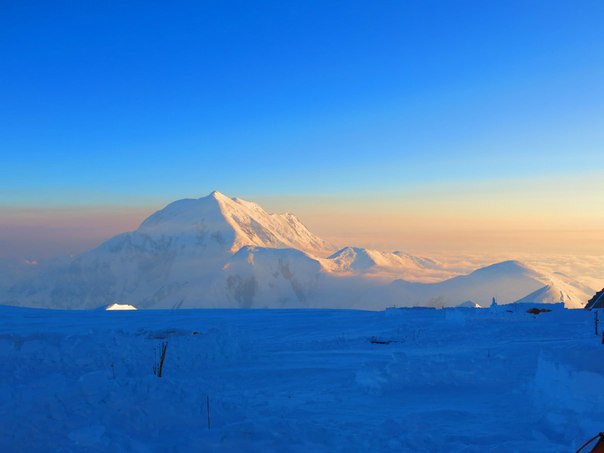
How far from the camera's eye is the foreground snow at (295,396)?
8.29 metres

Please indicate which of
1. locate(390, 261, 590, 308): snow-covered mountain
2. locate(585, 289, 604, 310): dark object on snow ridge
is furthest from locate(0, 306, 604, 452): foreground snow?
locate(390, 261, 590, 308): snow-covered mountain

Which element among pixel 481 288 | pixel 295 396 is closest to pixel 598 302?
pixel 295 396

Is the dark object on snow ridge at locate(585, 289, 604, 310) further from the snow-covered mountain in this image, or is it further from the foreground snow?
the snow-covered mountain

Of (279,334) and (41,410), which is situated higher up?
(41,410)

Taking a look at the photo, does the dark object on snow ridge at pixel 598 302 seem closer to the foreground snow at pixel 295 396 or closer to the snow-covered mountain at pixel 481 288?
the foreground snow at pixel 295 396

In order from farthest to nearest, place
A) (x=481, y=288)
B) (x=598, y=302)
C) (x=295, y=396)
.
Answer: (x=481, y=288), (x=598, y=302), (x=295, y=396)

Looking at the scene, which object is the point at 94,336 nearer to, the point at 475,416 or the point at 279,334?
the point at 279,334

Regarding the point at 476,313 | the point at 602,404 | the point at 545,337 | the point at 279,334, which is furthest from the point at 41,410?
the point at 476,313

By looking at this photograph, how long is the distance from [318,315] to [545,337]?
1797 cm

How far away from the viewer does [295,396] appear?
12.1 meters

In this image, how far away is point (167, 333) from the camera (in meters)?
23.4

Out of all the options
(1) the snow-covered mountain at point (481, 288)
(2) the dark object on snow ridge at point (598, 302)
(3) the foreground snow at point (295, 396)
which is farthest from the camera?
(1) the snow-covered mountain at point (481, 288)

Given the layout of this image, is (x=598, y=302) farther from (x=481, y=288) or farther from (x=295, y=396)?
(x=481, y=288)

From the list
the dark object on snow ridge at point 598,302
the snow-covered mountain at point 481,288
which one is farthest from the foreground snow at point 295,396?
the snow-covered mountain at point 481,288
